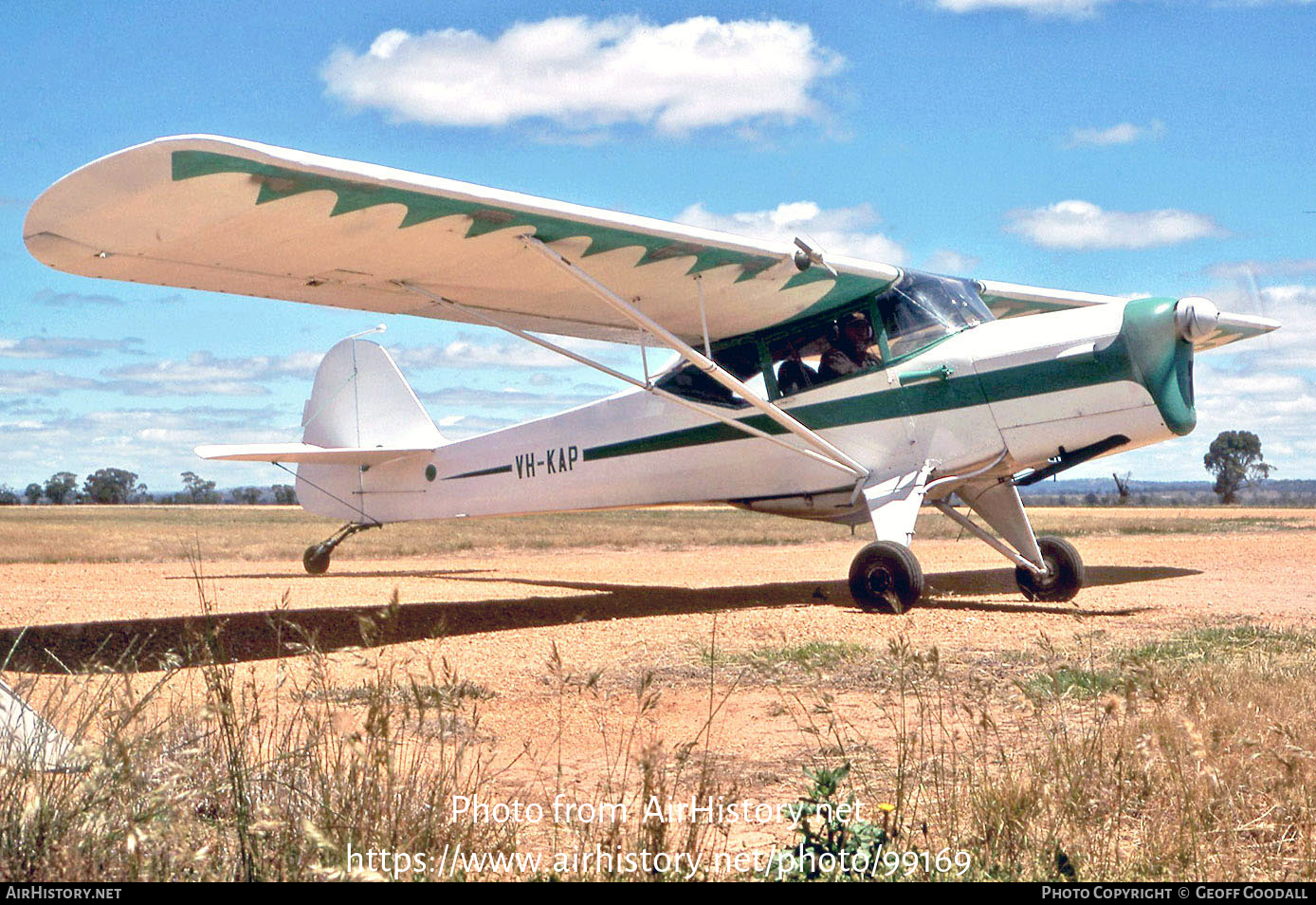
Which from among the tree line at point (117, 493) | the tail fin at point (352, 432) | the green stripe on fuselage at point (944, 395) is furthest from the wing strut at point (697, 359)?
the tree line at point (117, 493)

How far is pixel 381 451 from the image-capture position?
13.6 meters

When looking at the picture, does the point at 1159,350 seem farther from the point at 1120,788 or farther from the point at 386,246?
the point at 1120,788

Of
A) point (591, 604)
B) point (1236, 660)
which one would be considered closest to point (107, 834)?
point (1236, 660)

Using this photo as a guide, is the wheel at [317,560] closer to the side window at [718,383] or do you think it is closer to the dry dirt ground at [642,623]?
the dry dirt ground at [642,623]

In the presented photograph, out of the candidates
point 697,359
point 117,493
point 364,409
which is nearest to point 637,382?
point 697,359

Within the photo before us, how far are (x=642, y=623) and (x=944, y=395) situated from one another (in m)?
3.08

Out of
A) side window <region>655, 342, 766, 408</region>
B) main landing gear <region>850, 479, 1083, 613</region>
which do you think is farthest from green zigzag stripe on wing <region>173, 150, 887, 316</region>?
main landing gear <region>850, 479, 1083, 613</region>

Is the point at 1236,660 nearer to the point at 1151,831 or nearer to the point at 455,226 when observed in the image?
the point at 1151,831

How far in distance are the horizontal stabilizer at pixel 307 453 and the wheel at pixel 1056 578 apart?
6969mm

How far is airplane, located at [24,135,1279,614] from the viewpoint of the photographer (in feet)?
21.7

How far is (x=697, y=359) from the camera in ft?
29.0

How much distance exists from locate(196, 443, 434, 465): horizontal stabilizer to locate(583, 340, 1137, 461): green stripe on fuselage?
174 inches

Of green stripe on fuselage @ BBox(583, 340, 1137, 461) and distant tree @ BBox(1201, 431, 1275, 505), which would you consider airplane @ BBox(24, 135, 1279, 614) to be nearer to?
green stripe on fuselage @ BBox(583, 340, 1137, 461)

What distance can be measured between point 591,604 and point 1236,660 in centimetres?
581
